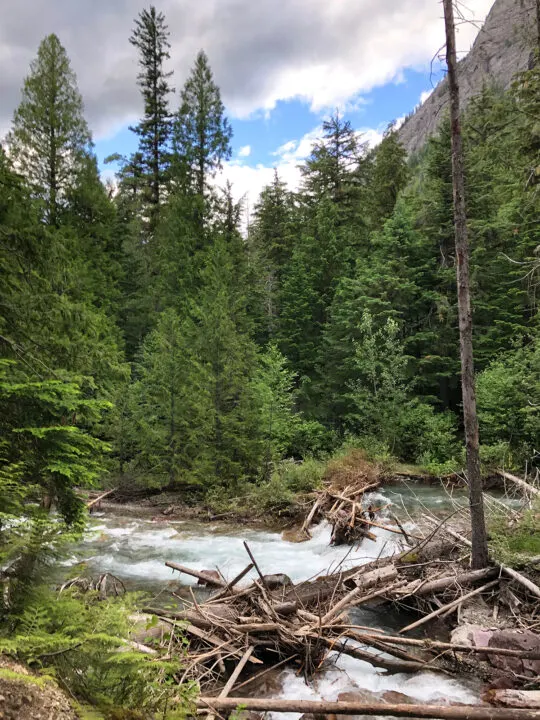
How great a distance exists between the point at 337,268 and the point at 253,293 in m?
6.15

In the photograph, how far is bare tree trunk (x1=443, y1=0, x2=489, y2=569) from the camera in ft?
27.0

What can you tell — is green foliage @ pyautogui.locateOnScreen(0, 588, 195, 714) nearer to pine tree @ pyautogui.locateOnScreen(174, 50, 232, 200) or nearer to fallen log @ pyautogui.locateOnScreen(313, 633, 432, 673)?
fallen log @ pyautogui.locateOnScreen(313, 633, 432, 673)

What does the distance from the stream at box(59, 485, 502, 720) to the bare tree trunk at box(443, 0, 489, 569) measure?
191 centimetres

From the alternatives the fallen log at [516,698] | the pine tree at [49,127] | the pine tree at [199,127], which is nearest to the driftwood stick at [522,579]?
the fallen log at [516,698]

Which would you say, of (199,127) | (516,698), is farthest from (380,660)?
(199,127)

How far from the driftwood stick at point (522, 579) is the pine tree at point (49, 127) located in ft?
68.2

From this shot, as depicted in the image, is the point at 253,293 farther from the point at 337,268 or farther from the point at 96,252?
the point at 96,252

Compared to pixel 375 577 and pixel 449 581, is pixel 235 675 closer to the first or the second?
pixel 375 577

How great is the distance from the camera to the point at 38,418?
5.97 metres

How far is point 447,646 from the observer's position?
644 centimetres

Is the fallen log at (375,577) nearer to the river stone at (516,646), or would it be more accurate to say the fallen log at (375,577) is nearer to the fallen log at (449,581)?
the fallen log at (449,581)

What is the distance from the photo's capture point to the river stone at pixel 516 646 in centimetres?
619

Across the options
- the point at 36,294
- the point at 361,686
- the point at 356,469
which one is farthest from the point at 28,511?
the point at 356,469

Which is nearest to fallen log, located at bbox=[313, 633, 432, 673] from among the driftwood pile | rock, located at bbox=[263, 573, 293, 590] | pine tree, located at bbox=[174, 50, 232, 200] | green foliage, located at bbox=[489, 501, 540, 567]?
rock, located at bbox=[263, 573, 293, 590]
